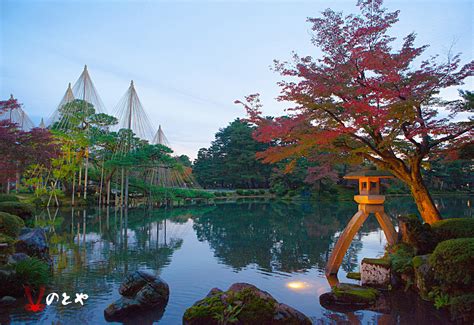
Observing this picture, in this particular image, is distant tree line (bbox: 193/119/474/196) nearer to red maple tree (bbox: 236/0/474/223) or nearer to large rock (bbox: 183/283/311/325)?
red maple tree (bbox: 236/0/474/223)

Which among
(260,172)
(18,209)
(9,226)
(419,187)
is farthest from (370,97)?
(260,172)

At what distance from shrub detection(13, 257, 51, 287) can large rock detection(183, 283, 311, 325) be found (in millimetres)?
2889

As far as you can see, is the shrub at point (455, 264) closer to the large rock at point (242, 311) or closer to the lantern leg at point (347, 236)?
the lantern leg at point (347, 236)

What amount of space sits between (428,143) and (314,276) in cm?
388

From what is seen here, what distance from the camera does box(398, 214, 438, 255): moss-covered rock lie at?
5.94m

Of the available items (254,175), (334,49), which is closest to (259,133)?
(334,49)

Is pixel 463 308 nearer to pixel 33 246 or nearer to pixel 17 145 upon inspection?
pixel 33 246

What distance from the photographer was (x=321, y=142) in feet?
21.4

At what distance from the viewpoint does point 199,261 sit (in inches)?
330

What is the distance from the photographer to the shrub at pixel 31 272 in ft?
17.4

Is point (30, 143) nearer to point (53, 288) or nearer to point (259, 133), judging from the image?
point (53, 288)

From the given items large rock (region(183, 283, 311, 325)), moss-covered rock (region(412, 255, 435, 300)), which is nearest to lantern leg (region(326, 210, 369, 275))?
moss-covered rock (region(412, 255, 435, 300))

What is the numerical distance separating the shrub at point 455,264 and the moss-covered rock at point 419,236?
1.22 metres

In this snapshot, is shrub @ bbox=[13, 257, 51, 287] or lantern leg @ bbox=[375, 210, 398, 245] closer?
shrub @ bbox=[13, 257, 51, 287]
